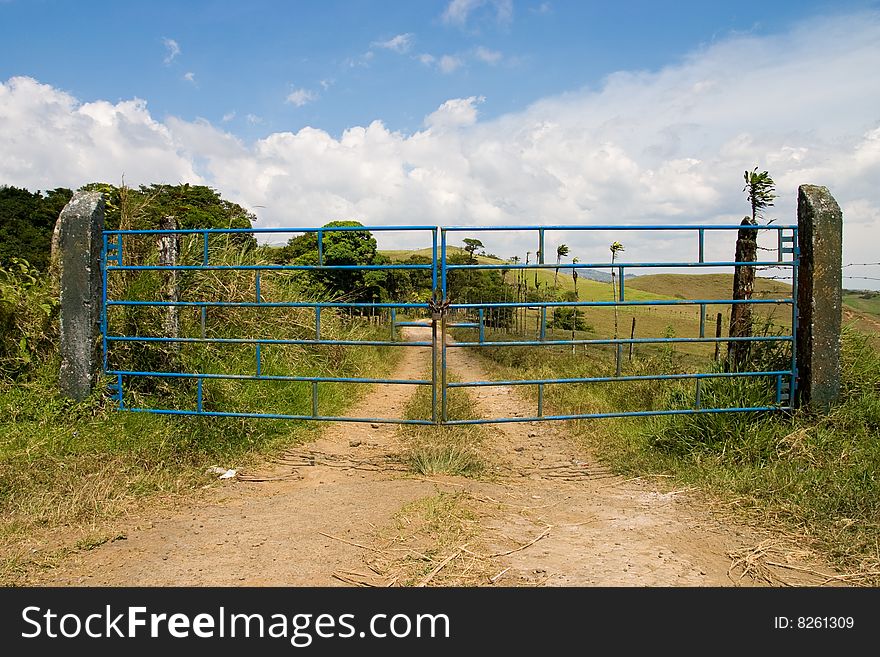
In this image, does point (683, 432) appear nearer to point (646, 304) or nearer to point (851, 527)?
point (646, 304)

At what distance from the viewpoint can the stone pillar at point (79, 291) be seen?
5.94 metres

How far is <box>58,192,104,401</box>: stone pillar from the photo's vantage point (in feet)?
19.5

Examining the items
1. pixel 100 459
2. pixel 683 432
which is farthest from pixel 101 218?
pixel 683 432

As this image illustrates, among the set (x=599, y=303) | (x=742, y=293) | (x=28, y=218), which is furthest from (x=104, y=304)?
(x=28, y=218)

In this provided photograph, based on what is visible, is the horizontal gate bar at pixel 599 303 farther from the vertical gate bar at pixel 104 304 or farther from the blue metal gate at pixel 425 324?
the vertical gate bar at pixel 104 304

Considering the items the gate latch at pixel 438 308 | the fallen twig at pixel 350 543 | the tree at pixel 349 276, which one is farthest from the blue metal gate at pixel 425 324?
the tree at pixel 349 276

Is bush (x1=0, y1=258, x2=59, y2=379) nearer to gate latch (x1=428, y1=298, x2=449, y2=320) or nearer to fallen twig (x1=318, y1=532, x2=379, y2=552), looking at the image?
gate latch (x1=428, y1=298, x2=449, y2=320)

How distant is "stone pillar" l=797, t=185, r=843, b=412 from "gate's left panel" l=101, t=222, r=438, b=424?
3.37 metres

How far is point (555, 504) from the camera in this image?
4.83 m

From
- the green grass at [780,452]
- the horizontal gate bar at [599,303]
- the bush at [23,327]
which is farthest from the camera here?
the bush at [23,327]

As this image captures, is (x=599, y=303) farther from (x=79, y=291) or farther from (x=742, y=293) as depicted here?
(x=79, y=291)

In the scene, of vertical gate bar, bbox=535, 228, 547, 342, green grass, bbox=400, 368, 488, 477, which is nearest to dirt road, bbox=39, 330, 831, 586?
green grass, bbox=400, 368, 488, 477

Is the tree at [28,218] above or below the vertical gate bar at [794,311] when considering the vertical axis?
above

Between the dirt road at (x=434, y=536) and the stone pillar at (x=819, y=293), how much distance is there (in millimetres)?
1915
